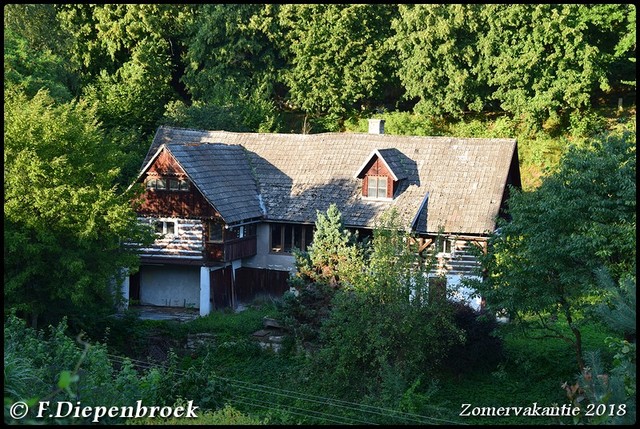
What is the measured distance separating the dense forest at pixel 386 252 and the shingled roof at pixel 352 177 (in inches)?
125

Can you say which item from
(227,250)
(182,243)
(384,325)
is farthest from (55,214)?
(384,325)

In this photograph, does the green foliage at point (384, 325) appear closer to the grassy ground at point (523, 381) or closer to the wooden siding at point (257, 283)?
the grassy ground at point (523, 381)

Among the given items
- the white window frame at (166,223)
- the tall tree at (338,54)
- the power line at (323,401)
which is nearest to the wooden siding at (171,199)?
the white window frame at (166,223)

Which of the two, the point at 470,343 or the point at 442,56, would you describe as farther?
the point at 442,56

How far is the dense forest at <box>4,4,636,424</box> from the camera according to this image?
866 inches

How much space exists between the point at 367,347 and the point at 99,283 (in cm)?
816

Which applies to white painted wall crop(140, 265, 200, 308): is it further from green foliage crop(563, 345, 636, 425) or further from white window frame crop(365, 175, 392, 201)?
green foliage crop(563, 345, 636, 425)

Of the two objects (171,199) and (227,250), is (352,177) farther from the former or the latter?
A: (171,199)

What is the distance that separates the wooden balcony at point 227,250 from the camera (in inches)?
1364

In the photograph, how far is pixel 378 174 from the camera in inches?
1395

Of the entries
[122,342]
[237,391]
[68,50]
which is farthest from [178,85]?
[237,391]

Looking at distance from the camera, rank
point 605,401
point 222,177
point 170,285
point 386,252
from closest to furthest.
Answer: point 605,401
point 386,252
point 222,177
point 170,285

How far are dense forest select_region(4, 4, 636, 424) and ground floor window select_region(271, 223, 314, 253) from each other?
254 cm

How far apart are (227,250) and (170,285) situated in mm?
3059
